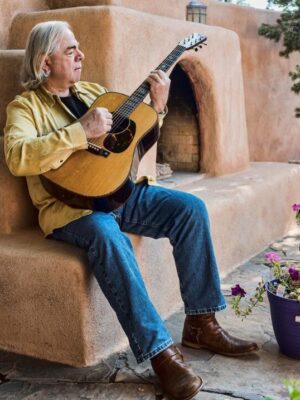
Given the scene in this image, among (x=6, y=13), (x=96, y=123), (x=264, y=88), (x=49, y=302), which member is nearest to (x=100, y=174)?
(x=96, y=123)

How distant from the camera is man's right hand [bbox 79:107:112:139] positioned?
2367 millimetres

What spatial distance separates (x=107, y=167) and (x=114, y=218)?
0.86 feet

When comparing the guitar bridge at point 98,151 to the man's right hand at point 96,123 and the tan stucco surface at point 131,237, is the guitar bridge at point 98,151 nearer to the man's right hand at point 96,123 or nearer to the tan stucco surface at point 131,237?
the man's right hand at point 96,123

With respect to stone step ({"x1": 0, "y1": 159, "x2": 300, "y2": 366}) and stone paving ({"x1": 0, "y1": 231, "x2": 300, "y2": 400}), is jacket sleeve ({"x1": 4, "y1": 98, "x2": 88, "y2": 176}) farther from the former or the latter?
stone paving ({"x1": 0, "y1": 231, "x2": 300, "y2": 400})

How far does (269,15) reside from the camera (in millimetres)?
6145

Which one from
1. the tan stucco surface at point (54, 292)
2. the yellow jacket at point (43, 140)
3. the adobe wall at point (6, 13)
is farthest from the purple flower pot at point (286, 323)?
the adobe wall at point (6, 13)

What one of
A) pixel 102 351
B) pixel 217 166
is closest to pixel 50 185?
pixel 102 351

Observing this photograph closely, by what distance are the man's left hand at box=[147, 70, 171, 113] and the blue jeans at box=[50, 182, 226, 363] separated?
38cm

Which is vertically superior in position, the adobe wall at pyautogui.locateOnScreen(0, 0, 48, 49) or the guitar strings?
the adobe wall at pyautogui.locateOnScreen(0, 0, 48, 49)

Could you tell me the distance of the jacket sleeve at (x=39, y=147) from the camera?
2.31 m

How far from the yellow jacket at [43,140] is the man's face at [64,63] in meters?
0.08

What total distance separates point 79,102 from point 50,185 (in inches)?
19.2

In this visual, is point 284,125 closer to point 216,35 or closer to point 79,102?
point 216,35

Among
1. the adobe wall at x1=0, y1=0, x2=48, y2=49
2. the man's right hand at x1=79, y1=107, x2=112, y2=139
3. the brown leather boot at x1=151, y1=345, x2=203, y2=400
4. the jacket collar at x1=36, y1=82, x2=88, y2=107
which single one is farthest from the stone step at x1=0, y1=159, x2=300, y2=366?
the adobe wall at x1=0, y1=0, x2=48, y2=49
